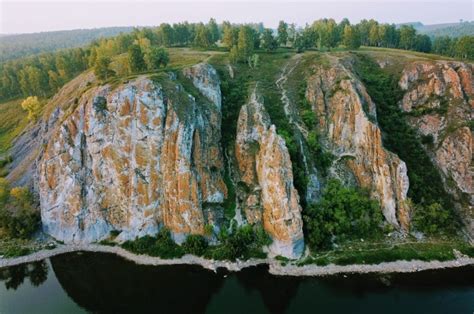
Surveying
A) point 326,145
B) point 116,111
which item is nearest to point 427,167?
point 326,145

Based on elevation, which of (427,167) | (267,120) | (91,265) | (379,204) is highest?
(267,120)

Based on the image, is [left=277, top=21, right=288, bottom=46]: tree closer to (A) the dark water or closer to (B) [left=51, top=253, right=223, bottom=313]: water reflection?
(A) the dark water

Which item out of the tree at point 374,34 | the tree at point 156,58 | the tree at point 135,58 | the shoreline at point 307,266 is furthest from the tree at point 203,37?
the shoreline at point 307,266

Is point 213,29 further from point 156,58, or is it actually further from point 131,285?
point 131,285

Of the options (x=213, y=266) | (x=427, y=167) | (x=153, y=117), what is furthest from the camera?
(x=427, y=167)

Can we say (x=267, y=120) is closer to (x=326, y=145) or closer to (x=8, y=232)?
(x=326, y=145)

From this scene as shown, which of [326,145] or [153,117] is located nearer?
[153,117]

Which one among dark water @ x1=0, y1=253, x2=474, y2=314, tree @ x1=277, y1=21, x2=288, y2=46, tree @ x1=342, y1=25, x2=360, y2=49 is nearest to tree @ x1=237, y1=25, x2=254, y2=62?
tree @ x1=277, y1=21, x2=288, y2=46
